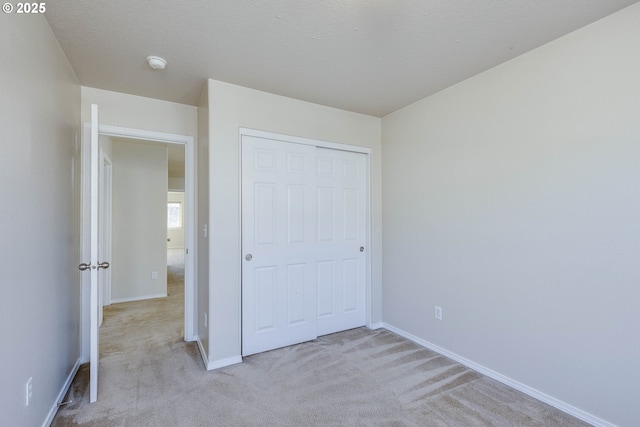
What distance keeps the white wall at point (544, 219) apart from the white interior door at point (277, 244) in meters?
1.10

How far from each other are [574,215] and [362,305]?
7.04ft

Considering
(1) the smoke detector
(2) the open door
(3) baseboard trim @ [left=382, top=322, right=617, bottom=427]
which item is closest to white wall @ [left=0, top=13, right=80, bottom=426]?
(2) the open door

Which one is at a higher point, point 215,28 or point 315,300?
point 215,28

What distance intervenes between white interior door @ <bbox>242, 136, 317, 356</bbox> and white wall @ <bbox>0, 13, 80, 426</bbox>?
A: 4.12ft

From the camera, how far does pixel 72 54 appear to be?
2107mm

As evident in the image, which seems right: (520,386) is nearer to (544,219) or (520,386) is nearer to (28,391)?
(544,219)

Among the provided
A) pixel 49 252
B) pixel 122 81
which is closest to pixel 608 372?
pixel 49 252

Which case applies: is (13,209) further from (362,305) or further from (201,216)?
(362,305)

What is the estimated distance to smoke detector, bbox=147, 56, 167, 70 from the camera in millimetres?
2139

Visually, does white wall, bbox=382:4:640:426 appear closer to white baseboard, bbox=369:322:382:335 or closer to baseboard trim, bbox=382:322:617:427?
baseboard trim, bbox=382:322:617:427

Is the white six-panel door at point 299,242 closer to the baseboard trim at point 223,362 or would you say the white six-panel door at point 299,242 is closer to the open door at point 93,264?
the baseboard trim at point 223,362

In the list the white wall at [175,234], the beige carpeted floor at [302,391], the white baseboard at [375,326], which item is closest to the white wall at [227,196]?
the beige carpeted floor at [302,391]

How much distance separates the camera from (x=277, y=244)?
2861mm

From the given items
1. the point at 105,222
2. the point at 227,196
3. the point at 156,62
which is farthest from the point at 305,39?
the point at 105,222
